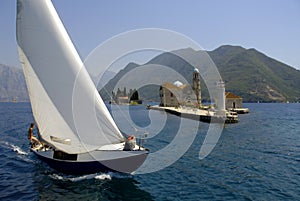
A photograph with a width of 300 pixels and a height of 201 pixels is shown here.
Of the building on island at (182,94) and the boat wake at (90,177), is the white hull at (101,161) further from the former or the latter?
the building on island at (182,94)

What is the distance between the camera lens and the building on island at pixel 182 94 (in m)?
91.4

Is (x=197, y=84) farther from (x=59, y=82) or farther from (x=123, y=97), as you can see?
(x=59, y=82)

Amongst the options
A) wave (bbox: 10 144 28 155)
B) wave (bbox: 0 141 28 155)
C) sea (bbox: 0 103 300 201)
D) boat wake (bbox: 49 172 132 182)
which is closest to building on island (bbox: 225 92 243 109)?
sea (bbox: 0 103 300 201)

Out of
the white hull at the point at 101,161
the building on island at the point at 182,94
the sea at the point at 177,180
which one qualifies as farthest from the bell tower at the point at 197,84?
the white hull at the point at 101,161

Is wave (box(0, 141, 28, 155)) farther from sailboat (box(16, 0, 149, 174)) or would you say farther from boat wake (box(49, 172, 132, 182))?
sailboat (box(16, 0, 149, 174))

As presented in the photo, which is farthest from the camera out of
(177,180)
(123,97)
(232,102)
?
(123,97)

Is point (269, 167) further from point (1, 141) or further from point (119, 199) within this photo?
point (1, 141)

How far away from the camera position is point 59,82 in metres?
14.8

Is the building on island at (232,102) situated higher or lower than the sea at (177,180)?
higher

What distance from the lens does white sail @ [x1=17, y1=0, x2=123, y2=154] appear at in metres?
14.7

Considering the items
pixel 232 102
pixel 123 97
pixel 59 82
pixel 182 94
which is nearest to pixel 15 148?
pixel 59 82

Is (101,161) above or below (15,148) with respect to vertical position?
above

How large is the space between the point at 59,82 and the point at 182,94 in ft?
301

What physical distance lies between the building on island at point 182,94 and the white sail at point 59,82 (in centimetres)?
7545
